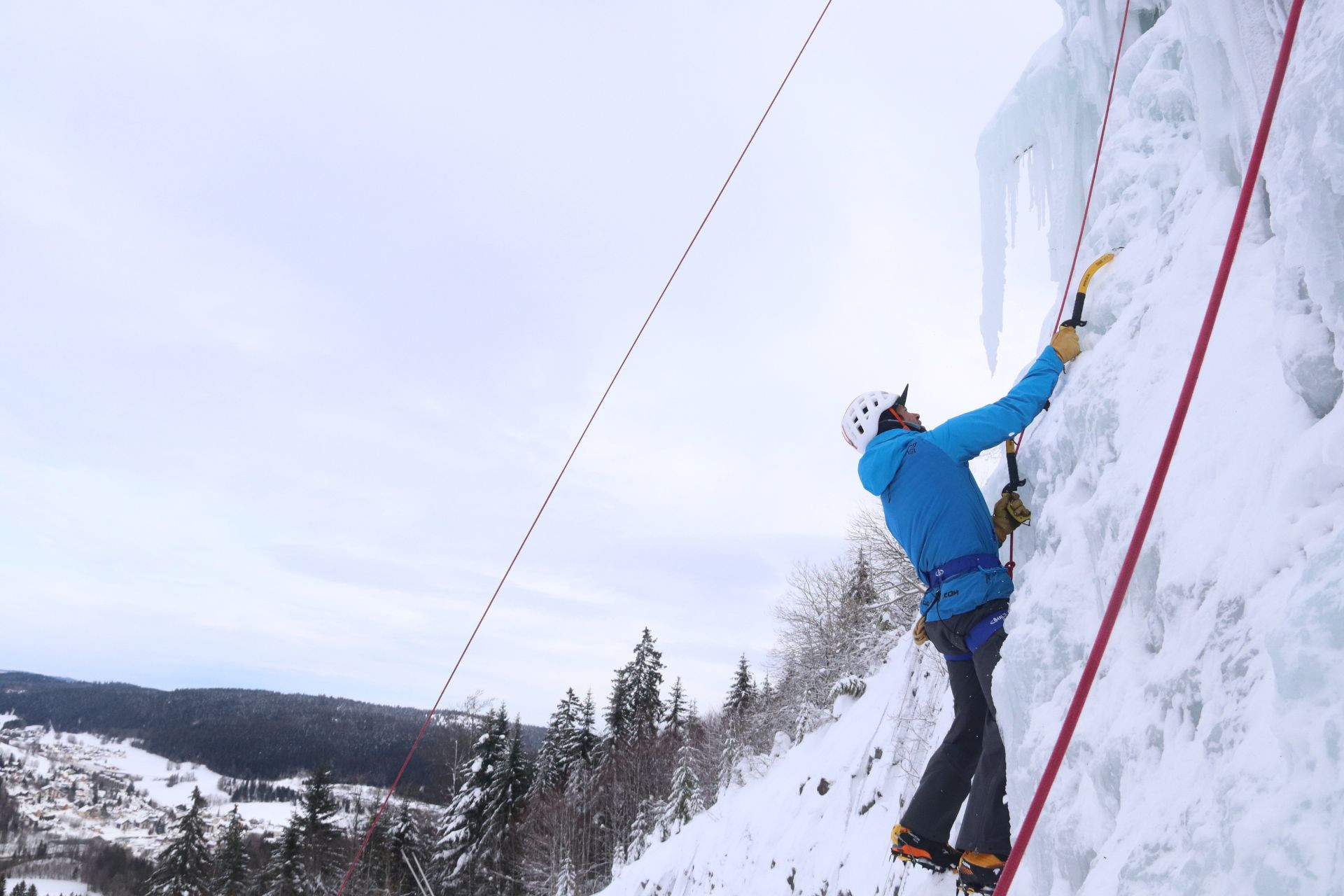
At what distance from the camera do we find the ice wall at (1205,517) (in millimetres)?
1362

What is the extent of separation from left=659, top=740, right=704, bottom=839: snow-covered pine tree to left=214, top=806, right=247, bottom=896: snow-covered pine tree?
72.2 ft

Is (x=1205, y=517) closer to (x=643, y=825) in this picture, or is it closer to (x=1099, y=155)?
(x=1099, y=155)

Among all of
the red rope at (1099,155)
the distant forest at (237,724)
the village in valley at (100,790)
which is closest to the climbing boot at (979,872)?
the red rope at (1099,155)

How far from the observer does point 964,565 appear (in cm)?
294

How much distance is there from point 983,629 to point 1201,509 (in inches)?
46.7

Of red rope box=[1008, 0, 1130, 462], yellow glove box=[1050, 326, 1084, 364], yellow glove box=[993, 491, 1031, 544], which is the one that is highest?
red rope box=[1008, 0, 1130, 462]

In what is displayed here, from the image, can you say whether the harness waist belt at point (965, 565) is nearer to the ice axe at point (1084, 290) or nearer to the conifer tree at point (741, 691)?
the ice axe at point (1084, 290)

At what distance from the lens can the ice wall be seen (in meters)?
1.36

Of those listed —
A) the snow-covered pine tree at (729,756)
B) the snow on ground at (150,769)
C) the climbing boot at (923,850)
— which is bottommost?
the snow on ground at (150,769)

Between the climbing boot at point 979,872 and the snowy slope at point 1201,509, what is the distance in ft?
0.82

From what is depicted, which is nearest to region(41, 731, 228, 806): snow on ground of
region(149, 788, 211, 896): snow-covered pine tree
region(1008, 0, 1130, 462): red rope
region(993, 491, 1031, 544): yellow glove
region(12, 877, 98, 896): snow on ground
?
region(12, 877, 98, 896): snow on ground

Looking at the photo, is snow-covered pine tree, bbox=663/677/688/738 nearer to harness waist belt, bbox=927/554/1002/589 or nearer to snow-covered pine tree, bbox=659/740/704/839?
snow-covered pine tree, bbox=659/740/704/839

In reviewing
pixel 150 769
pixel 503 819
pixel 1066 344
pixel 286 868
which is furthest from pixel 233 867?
pixel 150 769

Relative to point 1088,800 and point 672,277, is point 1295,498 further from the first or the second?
point 672,277
